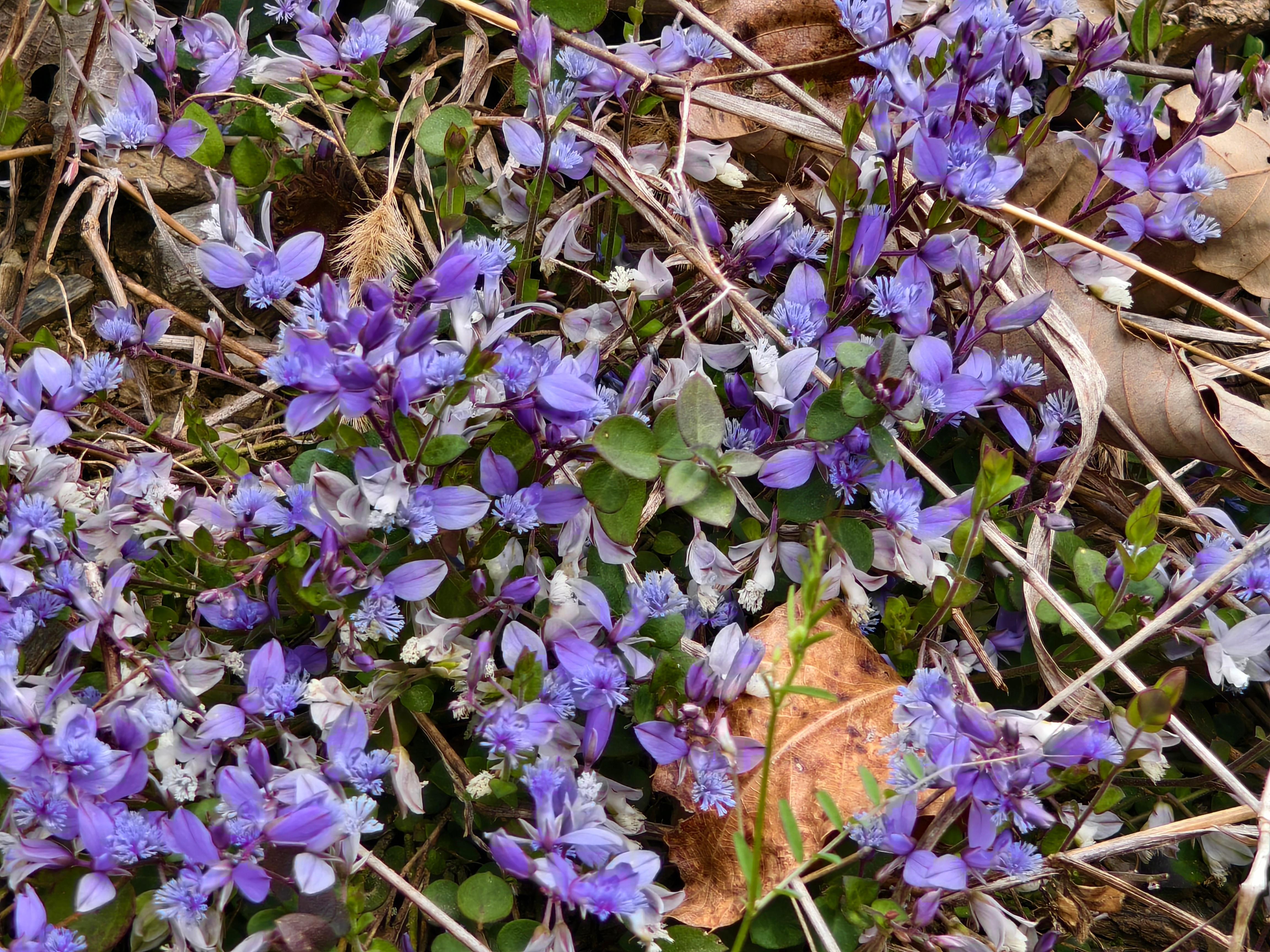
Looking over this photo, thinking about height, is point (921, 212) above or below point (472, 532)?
above

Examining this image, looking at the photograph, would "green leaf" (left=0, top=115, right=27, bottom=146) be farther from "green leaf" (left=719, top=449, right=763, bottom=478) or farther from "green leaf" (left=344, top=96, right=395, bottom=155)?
"green leaf" (left=719, top=449, right=763, bottom=478)

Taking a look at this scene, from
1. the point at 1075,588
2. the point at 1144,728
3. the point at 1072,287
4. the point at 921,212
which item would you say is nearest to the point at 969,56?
the point at 921,212

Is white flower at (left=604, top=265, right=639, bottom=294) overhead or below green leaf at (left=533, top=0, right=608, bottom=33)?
below

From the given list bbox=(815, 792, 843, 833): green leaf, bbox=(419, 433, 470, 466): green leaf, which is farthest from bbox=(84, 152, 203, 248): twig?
bbox=(815, 792, 843, 833): green leaf

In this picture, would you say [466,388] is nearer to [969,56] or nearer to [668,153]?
[668,153]

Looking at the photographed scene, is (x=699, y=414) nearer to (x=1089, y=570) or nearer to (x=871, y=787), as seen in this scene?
(x=871, y=787)

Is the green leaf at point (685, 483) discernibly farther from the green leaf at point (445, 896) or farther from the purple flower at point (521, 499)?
the green leaf at point (445, 896)

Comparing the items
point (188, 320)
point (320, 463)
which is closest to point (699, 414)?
point (320, 463)
